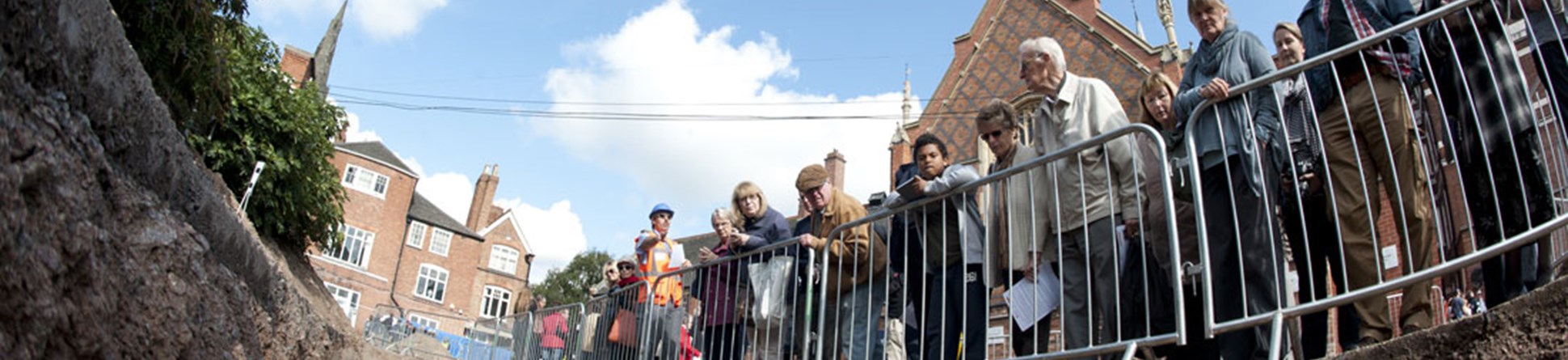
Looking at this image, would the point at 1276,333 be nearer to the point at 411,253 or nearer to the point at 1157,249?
the point at 1157,249

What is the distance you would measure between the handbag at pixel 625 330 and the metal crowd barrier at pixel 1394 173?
4.59 metres

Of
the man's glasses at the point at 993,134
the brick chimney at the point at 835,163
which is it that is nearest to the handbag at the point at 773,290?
the man's glasses at the point at 993,134

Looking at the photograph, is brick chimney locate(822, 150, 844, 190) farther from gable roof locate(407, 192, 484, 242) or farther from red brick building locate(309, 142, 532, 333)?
gable roof locate(407, 192, 484, 242)

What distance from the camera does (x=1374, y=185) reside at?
394cm

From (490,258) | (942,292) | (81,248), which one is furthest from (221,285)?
(490,258)

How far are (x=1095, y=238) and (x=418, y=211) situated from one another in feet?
147

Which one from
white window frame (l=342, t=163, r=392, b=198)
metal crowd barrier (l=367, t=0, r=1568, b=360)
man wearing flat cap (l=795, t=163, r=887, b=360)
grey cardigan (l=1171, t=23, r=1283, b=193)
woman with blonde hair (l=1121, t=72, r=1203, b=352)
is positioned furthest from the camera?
white window frame (l=342, t=163, r=392, b=198)

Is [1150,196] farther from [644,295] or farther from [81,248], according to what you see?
[644,295]

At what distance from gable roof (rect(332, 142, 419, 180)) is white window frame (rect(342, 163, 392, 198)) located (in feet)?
1.88

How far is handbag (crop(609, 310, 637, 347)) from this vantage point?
7.40 meters

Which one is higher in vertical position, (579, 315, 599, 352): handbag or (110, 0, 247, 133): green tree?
(110, 0, 247, 133): green tree

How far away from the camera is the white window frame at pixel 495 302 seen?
49812mm

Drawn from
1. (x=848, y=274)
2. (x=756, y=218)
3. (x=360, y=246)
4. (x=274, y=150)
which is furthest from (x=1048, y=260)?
(x=360, y=246)

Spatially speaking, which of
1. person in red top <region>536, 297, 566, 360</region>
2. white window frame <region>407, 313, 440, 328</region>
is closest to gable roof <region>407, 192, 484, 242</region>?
white window frame <region>407, 313, 440, 328</region>
